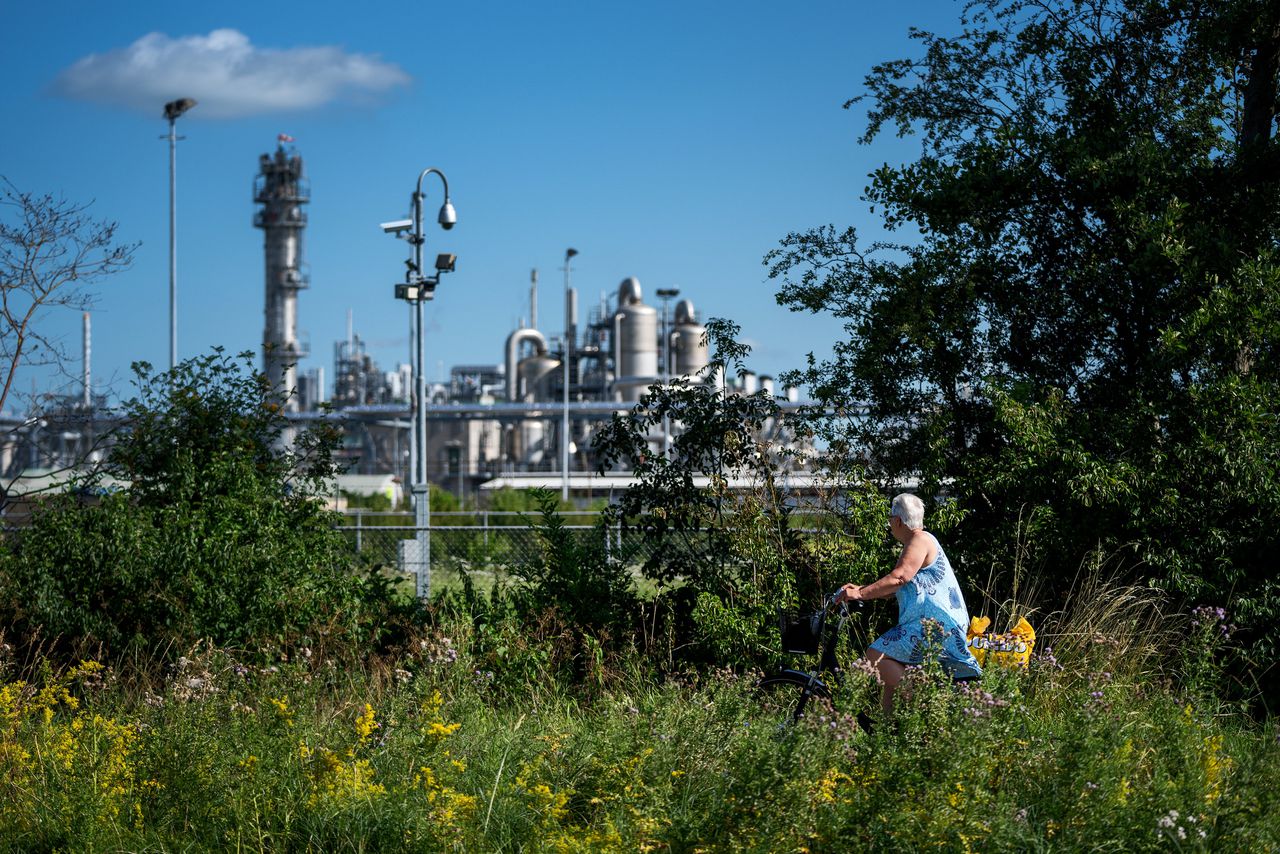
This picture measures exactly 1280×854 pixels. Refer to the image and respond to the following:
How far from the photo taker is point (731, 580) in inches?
335

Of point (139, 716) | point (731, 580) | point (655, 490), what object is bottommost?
point (139, 716)

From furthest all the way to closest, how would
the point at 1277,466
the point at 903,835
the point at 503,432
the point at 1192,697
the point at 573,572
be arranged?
the point at 503,432 < the point at 573,572 < the point at 1277,466 < the point at 1192,697 < the point at 903,835

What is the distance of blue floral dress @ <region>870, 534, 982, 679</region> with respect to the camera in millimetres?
6004

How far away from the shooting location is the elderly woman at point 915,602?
600cm

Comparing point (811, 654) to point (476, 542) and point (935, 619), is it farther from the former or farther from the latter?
point (476, 542)

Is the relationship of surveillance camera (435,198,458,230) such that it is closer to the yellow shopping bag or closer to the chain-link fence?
the chain-link fence

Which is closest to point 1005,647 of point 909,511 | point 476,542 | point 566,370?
point 909,511

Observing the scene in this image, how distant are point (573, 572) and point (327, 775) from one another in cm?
410

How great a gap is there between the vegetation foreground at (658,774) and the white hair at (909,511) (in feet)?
2.81

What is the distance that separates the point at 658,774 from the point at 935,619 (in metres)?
1.87

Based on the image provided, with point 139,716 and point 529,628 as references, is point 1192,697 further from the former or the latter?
point 139,716

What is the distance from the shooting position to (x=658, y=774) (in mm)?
4668

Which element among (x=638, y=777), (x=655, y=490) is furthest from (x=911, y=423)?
(x=638, y=777)

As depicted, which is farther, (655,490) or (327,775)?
(655,490)
